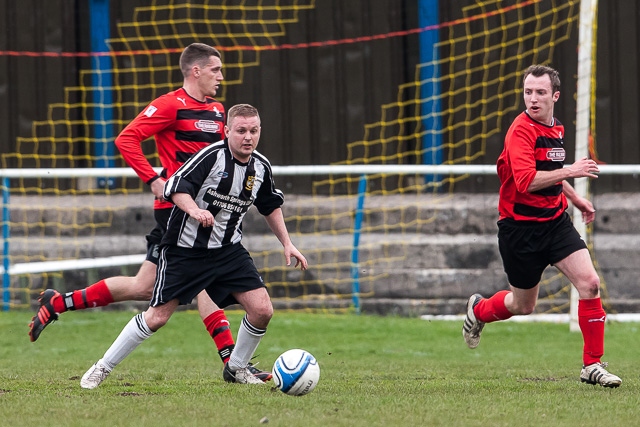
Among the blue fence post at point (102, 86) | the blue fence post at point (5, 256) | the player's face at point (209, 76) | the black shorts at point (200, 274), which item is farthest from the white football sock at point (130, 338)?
the blue fence post at point (102, 86)

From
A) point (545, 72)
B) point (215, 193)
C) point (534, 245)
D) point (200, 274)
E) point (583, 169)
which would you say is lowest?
point (200, 274)

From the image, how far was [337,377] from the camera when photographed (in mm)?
7777

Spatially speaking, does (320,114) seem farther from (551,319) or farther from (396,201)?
(551,319)

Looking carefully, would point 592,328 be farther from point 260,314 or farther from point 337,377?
point 260,314

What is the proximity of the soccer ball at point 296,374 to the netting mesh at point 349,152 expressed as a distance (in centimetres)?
584

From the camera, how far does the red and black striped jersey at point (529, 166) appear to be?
697 cm

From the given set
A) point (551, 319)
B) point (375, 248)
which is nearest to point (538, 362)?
point (551, 319)

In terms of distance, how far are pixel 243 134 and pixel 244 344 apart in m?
1.28

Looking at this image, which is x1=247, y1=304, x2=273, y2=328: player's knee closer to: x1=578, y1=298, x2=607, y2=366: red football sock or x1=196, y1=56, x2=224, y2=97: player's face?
x1=196, y1=56, x2=224, y2=97: player's face

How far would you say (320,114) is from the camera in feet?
44.3

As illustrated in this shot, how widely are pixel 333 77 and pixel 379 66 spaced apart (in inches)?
20.8

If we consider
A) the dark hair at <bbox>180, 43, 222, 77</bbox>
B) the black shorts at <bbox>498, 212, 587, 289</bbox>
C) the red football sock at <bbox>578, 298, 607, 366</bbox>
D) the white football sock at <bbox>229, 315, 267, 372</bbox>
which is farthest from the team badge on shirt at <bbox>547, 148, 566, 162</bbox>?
the dark hair at <bbox>180, 43, 222, 77</bbox>

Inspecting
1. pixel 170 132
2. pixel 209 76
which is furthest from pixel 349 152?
pixel 170 132

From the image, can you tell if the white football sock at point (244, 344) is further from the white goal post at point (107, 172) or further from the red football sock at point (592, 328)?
the white goal post at point (107, 172)
